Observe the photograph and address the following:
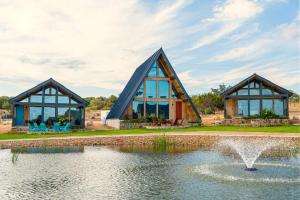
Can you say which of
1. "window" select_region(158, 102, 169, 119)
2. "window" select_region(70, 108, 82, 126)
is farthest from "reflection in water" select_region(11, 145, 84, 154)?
"window" select_region(158, 102, 169, 119)

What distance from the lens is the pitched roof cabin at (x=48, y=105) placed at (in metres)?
28.3

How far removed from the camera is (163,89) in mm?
32250

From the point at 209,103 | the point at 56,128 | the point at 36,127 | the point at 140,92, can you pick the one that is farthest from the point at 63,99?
the point at 209,103

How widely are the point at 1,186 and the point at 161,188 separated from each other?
4751mm

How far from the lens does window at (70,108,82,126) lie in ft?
97.0

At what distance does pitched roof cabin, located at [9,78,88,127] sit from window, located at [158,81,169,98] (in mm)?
6983

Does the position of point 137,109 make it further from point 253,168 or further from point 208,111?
point 208,111

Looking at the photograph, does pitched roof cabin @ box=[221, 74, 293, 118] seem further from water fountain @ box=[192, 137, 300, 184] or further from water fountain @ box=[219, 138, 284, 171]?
water fountain @ box=[192, 137, 300, 184]

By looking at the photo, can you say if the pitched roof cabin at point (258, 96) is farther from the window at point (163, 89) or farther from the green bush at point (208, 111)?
the green bush at point (208, 111)

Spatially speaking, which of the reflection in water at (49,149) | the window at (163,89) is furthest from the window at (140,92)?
the reflection in water at (49,149)

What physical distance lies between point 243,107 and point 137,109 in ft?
32.2

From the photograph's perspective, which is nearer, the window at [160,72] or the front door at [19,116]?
the front door at [19,116]

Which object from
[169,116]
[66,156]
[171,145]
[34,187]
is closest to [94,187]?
[34,187]

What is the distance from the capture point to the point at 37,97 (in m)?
28.6
